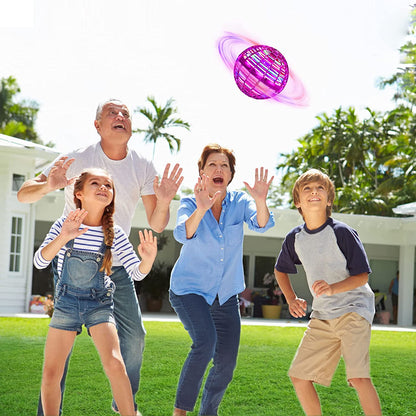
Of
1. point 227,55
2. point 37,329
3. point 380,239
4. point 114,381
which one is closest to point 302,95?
point 227,55

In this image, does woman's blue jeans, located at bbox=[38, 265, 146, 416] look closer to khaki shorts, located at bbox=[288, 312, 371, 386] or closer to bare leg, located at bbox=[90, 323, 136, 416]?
bare leg, located at bbox=[90, 323, 136, 416]

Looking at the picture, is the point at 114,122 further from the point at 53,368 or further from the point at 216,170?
the point at 53,368

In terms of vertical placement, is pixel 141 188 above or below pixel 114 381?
above

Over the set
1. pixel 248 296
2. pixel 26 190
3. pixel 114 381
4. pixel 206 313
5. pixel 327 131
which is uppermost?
pixel 327 131

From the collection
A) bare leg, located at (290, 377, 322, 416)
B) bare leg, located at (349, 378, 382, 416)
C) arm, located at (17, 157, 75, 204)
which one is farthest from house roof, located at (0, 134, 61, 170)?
bare leg, located at (349, 378, 382, 416)

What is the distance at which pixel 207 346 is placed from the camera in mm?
4074

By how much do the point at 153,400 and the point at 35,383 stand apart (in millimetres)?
1331

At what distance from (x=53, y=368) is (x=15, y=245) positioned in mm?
13628

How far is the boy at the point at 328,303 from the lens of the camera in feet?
12.3

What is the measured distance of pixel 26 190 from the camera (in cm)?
407

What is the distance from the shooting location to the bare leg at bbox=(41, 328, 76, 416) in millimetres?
3639

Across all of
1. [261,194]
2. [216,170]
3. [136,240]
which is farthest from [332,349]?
[136,240]

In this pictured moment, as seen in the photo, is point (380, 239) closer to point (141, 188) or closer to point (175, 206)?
Answer: point (175, 206)

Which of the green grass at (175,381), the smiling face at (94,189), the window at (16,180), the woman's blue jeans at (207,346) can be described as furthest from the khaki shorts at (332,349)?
the window at (16,180)
